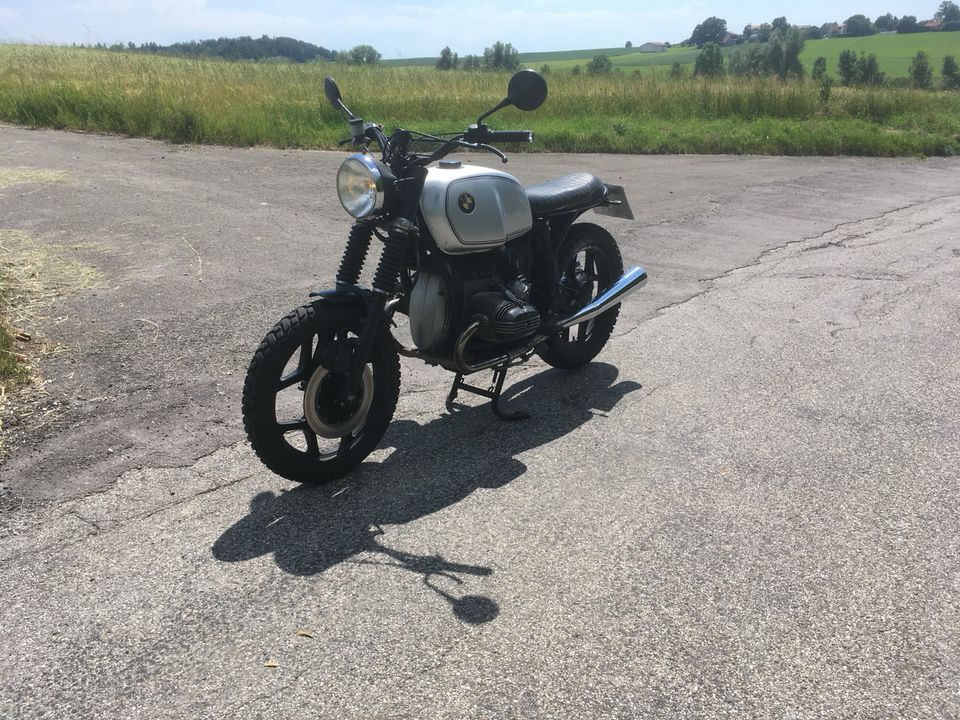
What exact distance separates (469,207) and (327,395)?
113cm

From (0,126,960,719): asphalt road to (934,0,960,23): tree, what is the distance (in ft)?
296

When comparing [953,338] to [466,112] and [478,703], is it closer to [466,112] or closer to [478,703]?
[478,703]

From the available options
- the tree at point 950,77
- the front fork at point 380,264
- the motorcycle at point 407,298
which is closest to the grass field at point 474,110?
the tree at point 950,77

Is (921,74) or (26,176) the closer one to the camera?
(26,176)

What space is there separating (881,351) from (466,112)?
13.2m

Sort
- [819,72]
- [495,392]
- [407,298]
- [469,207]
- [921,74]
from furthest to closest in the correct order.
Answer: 1. [921,74]
2. [819,72]
3. [495,392]
4. [407,298]
5. [469,207]

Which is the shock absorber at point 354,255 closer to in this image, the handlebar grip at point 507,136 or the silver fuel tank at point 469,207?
the silver fuel tank at point 469,207

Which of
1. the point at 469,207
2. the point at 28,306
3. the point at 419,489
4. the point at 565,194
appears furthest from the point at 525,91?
the point at 28,306

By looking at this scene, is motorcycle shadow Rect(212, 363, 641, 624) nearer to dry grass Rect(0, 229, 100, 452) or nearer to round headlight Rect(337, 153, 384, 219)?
round headlight Rect(337, 153, 384, 219)

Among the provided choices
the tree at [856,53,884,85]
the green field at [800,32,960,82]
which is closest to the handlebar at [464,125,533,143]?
the tree at [856,53,884,85]

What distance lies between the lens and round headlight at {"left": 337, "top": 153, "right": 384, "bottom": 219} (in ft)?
11.7

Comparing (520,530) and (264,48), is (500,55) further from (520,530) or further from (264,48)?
(520,530)

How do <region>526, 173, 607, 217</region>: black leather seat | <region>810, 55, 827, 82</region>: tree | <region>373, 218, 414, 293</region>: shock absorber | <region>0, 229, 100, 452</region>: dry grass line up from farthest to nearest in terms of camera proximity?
<region>810, 55, 827, 82</region>: tree < <region>526, 173, 607, 217</region>: black leather seat < <region>0, 229, 100, 452</region>: dry grass < <region>373, 218, 414, 293</region>: shock absorber

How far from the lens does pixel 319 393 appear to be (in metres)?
3.66
